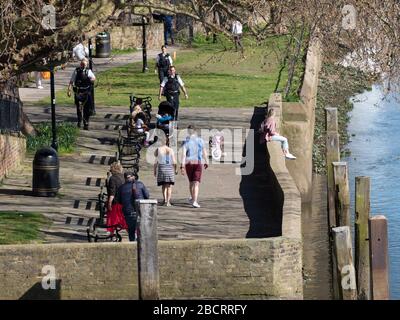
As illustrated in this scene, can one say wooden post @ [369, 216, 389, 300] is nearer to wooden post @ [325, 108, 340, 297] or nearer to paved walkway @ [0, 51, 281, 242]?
paved walkway @ [0, 51, 281, 242]

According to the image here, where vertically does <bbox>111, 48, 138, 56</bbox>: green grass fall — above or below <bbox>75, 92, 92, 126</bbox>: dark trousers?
above

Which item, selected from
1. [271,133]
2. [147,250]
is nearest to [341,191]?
[271,133]

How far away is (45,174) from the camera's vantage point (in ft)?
88.1

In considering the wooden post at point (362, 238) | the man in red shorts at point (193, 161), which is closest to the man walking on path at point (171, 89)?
the man in red shorts at point (193, 161)

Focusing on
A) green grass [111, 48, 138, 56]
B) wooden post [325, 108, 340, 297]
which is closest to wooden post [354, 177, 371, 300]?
wooden post [325, 108, 340, 297]

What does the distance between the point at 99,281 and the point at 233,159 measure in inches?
380

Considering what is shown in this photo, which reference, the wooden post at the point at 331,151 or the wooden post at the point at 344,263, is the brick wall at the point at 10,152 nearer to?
the wooden post at the point at 331,151

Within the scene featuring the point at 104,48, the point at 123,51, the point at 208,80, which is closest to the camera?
the point at 208,80

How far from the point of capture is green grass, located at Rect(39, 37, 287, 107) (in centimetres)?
3772

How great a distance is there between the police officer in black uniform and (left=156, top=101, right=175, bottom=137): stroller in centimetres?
175

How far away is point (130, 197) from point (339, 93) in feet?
95.3

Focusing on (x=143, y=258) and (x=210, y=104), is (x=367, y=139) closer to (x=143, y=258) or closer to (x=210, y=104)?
(x=210, y=104)

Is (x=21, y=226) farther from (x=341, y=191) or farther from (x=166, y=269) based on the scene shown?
(x=341, y=191)

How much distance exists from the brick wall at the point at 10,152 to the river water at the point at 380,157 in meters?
7.60
